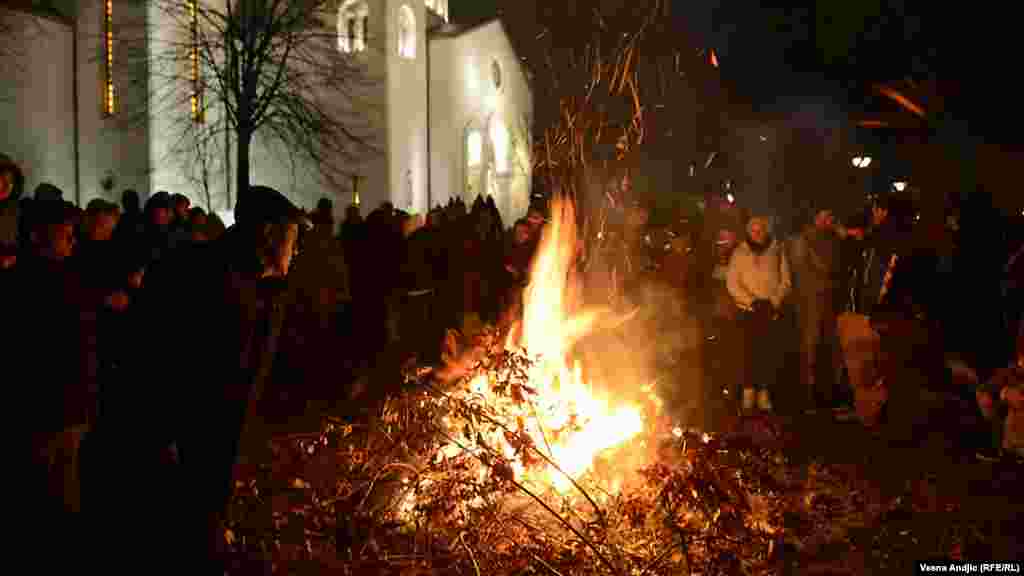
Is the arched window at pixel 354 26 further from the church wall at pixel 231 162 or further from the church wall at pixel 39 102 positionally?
the church wall at pixel 39 102

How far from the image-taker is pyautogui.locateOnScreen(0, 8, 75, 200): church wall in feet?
84.5

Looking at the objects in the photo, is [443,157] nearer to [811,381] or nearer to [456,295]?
[456,295]

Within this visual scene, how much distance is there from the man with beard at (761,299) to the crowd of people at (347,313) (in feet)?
0.07

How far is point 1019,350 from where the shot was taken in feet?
25.1

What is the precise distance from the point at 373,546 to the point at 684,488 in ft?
5.80

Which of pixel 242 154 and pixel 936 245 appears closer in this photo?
pixel 936 245

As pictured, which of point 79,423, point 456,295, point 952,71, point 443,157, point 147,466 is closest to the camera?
→ point 147,466

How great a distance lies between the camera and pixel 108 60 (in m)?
28.8

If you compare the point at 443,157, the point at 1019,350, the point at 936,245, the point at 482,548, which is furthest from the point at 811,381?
the point at 443,157

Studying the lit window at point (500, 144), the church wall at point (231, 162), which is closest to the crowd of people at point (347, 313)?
the church wall at point (231, 162)

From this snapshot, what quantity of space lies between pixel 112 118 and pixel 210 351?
27282 millimetres

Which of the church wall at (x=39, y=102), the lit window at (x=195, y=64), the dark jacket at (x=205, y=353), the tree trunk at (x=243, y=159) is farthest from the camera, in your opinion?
the lit window at (x=195, y=64)

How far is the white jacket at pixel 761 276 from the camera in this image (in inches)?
396

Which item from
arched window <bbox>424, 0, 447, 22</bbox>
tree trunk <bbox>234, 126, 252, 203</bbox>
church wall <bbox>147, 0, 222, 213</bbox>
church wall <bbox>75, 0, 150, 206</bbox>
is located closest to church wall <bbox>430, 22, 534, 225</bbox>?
arched window <bbox>424, 0, 447, 22</bbox>
